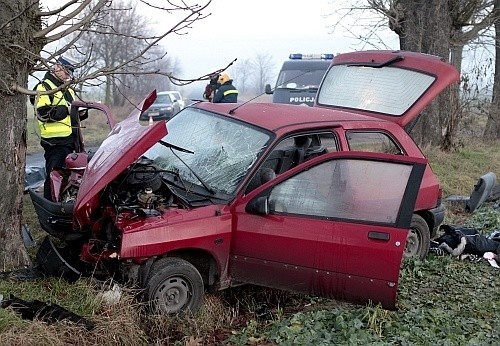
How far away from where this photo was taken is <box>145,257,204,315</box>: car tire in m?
4.60

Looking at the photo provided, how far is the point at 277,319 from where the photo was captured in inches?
194

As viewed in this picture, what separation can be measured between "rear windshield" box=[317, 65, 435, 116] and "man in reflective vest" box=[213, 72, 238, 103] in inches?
223

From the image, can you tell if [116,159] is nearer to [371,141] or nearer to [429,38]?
[371,141]

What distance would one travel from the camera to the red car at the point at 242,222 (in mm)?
4602

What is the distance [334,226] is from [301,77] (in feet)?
44.0

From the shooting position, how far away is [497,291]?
18.5ft

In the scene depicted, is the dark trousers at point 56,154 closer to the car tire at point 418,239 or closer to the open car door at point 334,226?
the open car door at point 334,226

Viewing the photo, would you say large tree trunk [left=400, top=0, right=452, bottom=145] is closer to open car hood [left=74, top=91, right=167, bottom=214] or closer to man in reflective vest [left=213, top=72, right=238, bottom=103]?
man in reflective vest [left=213, top=72, right=238, bottom=103]

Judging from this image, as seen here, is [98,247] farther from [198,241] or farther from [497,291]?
[497,291]

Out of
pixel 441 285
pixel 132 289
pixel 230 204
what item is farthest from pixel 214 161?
pixel 441 285

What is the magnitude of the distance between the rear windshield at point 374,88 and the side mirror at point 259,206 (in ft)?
8.06

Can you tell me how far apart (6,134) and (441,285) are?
418 centimetres

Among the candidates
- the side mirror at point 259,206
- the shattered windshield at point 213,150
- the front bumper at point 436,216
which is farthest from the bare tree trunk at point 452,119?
the side mirror at point 259,206

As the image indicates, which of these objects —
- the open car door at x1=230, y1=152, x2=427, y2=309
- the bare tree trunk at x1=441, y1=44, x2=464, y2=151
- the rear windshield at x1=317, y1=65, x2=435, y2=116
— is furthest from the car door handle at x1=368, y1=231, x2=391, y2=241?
the bare tree trunk at x1=441, y1=44, x2=464, y2=151
